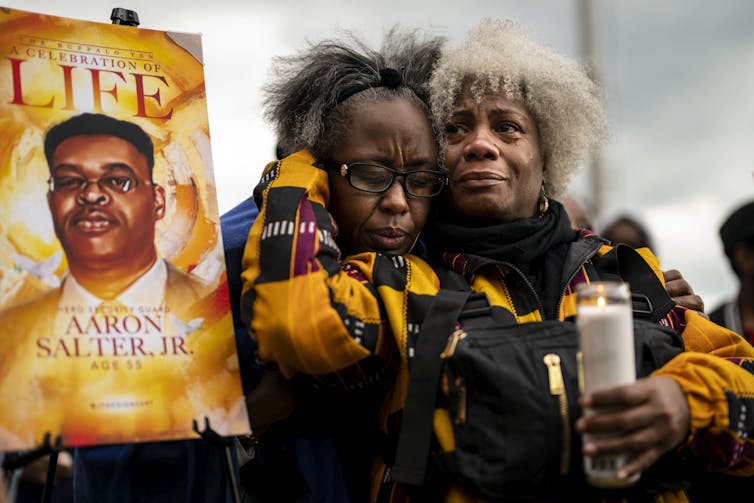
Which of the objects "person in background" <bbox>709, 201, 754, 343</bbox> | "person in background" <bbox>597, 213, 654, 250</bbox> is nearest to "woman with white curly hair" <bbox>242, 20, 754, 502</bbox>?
"person in background" <bbox>709, 201, 754, 343</bbox>

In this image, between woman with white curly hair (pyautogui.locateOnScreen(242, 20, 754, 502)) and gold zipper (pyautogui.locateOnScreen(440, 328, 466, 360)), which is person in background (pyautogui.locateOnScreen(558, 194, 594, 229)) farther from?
gold zipper (pyautogui.locateOnScreen(440, 328, 466, 360))

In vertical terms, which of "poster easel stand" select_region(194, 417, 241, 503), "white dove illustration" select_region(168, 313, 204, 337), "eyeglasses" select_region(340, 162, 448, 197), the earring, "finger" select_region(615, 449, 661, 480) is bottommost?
"finger" select_region(615, 449, 661, 480)

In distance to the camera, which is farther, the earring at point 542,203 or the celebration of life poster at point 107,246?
the earring at point 542,203

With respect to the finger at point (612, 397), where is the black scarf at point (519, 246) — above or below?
above

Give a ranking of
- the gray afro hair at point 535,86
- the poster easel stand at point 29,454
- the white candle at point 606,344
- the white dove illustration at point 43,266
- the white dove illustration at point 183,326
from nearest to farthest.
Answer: the white candle at point 606,344, the poster easel stand at point 29,454, the white dove illustration at point 43,266, the white dove illustration at point 183,326, the gray afro hair at point 535,86

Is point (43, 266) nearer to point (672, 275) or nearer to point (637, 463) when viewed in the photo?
point (637, 463)

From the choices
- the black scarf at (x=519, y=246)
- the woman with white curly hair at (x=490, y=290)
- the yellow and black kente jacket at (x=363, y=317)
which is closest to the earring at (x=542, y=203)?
the woman with white curly hair at (x=490, y=290)

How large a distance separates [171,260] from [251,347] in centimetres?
38

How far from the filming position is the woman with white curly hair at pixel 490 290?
2305 millimetres

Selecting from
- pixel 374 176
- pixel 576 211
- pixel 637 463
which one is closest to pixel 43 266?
pixel 374 176

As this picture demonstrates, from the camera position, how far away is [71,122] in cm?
249

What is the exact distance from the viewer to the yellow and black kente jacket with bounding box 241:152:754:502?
7.79 feet

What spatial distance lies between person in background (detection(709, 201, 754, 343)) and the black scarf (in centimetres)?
235

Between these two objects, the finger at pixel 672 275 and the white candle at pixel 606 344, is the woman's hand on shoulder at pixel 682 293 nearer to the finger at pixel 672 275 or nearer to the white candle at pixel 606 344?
the finger at pixel 672 275
